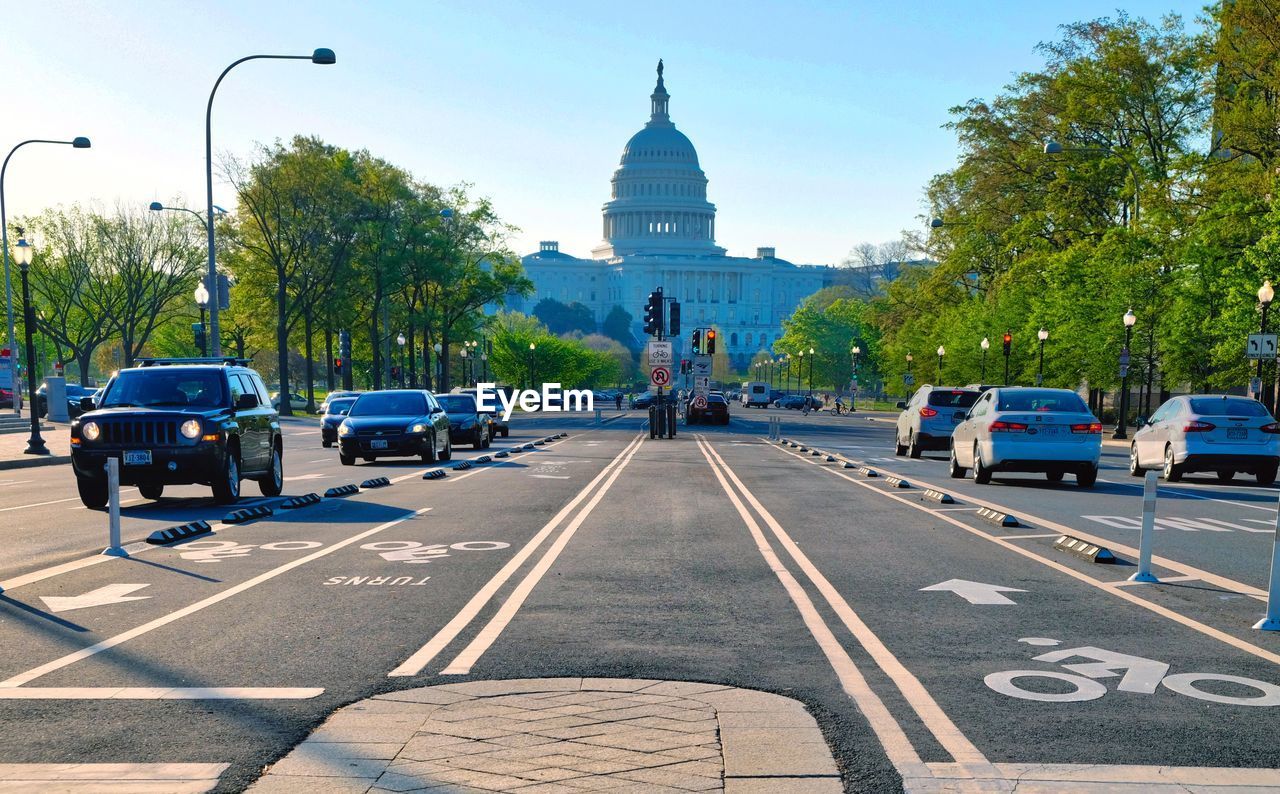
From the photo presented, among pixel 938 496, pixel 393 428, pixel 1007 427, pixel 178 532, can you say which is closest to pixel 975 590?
pixel 178 532

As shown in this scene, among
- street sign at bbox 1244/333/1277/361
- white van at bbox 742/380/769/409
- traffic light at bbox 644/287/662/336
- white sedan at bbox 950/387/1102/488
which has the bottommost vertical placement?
white van at bbox 742/380/769/409

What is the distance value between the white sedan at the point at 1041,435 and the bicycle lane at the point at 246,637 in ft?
33.5

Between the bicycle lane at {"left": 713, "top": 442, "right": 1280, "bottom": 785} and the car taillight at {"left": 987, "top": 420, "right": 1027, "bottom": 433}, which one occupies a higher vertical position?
the car taillight at {"left": 987, "top": 420, "right": 1027, "bottom": 433}

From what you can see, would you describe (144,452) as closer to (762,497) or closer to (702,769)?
(762,497)

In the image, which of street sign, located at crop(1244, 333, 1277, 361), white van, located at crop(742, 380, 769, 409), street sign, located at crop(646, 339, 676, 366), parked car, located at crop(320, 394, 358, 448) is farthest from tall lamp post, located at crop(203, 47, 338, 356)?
white van, located at crop(742, 380, 769, 409)

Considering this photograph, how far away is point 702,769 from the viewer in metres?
4.93

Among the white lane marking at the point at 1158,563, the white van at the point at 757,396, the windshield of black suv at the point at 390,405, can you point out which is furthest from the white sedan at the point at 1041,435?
the white van at the point at 757,396

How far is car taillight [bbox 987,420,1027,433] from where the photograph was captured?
833 inches

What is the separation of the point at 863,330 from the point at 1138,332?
89.3 meters

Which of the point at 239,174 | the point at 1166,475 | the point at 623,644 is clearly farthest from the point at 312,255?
the point at 623,644

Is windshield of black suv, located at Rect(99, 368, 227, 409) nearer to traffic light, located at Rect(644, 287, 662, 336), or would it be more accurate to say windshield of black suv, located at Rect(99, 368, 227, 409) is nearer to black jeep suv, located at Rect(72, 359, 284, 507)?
black jeep suv, located at Rect(72, 359, 284, 507)

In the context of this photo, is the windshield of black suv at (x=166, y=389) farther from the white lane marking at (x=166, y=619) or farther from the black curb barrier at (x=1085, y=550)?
the black curb barrier at (x=1085, y=550)

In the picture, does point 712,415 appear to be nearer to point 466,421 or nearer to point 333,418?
point 333,418

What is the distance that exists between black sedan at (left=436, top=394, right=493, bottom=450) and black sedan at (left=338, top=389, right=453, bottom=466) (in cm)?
655
